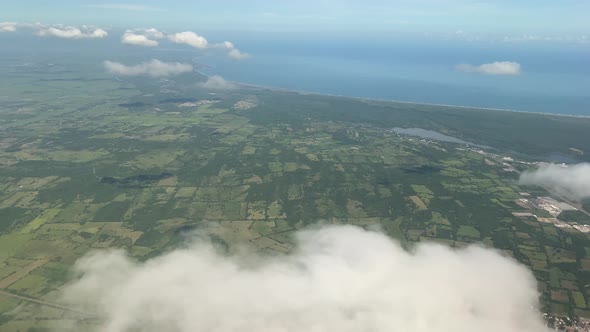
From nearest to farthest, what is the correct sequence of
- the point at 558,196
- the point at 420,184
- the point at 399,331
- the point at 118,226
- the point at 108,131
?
the point at 399,331, the point at 118,226, the point at 558,196, the point at 420,184, the point at 108,131

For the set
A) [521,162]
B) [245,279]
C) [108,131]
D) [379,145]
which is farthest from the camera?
[108,131]

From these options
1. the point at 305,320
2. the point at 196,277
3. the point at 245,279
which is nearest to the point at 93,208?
the point at 196,277

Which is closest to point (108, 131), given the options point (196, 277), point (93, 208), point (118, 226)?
point (93, 208)

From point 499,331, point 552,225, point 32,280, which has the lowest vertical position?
point 32,280

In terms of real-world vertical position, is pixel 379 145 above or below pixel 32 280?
above

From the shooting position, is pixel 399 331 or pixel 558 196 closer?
pixel 399 331

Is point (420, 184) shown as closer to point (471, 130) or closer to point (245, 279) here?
point (245, 279)

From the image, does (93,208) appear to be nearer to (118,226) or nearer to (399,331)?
(118,226)
